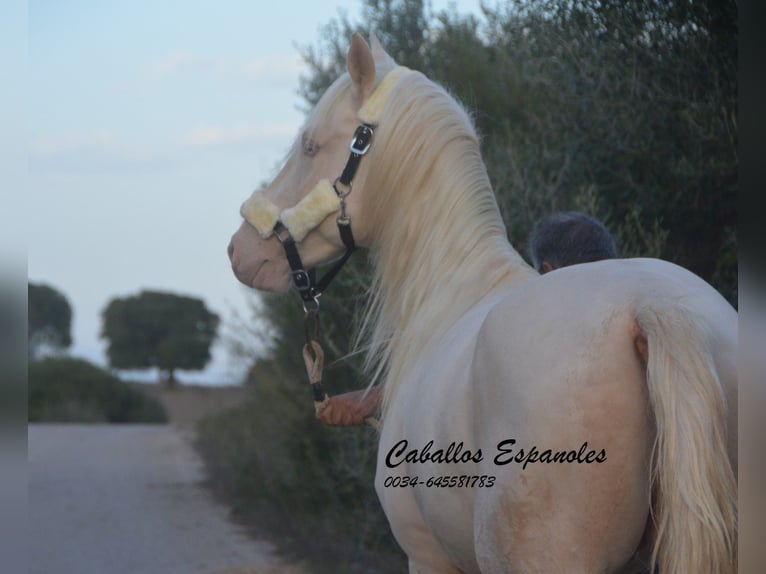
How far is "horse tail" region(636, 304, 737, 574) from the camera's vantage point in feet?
5.99

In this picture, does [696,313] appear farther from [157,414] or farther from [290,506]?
[157,414]

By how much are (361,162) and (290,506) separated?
543 cm

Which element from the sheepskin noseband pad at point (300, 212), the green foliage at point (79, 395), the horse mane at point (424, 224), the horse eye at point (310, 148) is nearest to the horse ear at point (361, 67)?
the horse mane at point (424, 224)

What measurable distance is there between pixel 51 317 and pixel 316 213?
142ft

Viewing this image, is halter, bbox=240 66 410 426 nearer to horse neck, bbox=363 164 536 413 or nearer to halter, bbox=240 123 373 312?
halter, bbox=240 123 373 312

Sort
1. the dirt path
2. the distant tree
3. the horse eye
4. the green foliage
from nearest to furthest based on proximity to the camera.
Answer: the horse eye → the dirt path → the green foliage → the distant tree

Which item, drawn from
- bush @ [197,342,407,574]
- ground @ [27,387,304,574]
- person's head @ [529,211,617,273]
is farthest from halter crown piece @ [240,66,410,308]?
ground @ [27,387,304,574]

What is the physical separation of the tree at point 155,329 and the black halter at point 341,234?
3477 centimetres

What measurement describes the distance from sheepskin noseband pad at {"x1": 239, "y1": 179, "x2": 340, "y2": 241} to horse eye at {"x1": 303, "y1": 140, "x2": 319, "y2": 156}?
0.45ft

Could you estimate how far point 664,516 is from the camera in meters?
1.88

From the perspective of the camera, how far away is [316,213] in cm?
320

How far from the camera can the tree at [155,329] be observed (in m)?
37.9

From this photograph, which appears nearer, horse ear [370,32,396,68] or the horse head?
the horse head

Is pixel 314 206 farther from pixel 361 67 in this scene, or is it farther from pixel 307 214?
pixel 361 67
